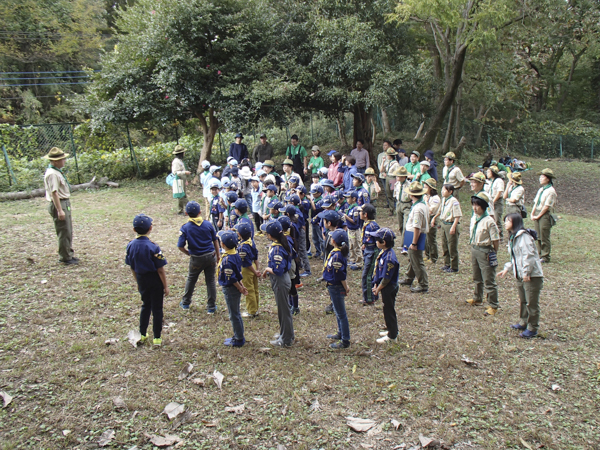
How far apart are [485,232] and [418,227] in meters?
1.12

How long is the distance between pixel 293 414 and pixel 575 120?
114ft

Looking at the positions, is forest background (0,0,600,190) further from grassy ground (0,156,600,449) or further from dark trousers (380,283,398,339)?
dark trousers (380,283,398,339)

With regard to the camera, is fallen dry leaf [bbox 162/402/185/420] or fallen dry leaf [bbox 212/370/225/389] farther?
fallen dry leaf [bbox 212/370/225/389]

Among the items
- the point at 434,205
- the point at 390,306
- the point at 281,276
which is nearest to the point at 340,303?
the point at 390,306

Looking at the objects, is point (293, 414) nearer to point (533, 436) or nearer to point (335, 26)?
point (533, 436)

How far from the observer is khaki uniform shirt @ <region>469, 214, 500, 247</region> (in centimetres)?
664

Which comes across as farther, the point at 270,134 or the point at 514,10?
the point at 270,134

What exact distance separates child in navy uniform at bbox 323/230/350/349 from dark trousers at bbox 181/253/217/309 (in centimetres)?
195

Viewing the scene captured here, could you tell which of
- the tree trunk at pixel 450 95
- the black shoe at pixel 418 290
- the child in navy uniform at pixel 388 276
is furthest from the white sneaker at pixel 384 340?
the tree trunk at pixel 450 95

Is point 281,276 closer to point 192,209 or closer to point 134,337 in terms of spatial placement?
point 192,209

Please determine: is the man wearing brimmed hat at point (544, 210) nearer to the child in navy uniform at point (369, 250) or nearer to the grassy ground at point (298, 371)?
the grassy ground at point (298, 371)

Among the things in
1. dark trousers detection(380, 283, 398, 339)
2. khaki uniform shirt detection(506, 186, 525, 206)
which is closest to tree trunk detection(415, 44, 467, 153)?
khaki uniform shirt detection(506, 186, 525, 206)

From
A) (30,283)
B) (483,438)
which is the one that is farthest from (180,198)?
(483,438)

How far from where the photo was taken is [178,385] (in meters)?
4.80
